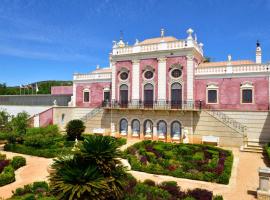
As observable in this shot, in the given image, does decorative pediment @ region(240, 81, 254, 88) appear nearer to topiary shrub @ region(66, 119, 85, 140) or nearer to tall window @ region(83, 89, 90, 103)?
topiary shrub @ region(66, 119, 85, 140)

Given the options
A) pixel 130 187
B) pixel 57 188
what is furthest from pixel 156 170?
pixel 57 188

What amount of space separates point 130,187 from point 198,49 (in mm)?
21493

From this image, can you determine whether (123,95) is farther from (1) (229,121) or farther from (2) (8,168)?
(2) (8,168)

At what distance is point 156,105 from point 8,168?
57.1 ft

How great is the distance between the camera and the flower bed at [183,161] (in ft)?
54.0

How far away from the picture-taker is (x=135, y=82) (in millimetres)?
31562

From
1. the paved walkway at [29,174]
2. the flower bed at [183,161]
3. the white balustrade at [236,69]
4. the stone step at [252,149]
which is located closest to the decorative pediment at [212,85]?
the white balustrade at [236,69]

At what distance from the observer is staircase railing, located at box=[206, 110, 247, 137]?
25094 millimetres

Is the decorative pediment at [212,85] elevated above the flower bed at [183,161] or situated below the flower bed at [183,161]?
above

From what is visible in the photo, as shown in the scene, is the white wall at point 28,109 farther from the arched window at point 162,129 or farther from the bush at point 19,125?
the arched window at point 162,129

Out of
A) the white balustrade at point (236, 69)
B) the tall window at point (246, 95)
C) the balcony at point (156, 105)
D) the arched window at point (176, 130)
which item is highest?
the white balustrade at point (236, 69)

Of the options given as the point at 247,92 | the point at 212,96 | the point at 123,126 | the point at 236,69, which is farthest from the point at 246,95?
the point at 123,126

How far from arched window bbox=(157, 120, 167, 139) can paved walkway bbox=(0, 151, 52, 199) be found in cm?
1322

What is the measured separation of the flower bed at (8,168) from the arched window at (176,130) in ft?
52.2
